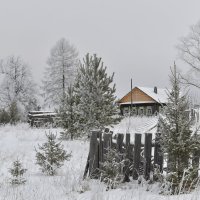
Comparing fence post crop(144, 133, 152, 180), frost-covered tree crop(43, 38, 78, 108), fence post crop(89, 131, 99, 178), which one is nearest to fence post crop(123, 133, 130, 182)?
fence post crop(144, 133, 152, 180)

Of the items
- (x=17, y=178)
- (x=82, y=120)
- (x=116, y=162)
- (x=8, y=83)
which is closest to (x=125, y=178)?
(x=116, y=162)

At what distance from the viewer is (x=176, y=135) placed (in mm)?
5551

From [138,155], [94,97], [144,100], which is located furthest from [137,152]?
[144,100]

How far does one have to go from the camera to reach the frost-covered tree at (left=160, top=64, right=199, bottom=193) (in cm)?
538

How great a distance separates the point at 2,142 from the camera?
14961mm

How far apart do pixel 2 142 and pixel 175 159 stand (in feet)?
36.1

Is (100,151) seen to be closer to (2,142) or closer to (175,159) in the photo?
(175,159)

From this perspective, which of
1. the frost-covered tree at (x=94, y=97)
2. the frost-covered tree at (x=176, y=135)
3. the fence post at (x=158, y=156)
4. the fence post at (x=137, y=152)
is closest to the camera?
the frost-covered tree at (x=176, y=135)

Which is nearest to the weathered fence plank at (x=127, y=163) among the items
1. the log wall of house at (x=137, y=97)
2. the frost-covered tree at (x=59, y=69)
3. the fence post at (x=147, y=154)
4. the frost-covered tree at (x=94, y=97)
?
the fence post at (x=147, y=154)

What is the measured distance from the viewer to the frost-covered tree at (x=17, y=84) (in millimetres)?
46344

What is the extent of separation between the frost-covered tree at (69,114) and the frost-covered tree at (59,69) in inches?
966

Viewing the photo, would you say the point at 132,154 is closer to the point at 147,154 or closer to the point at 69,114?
the point at 147,154

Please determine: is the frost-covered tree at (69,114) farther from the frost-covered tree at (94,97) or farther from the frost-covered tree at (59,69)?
the frost-covered tree at (59,69)

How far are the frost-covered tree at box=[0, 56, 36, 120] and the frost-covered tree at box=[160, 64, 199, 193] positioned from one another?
41.9m
